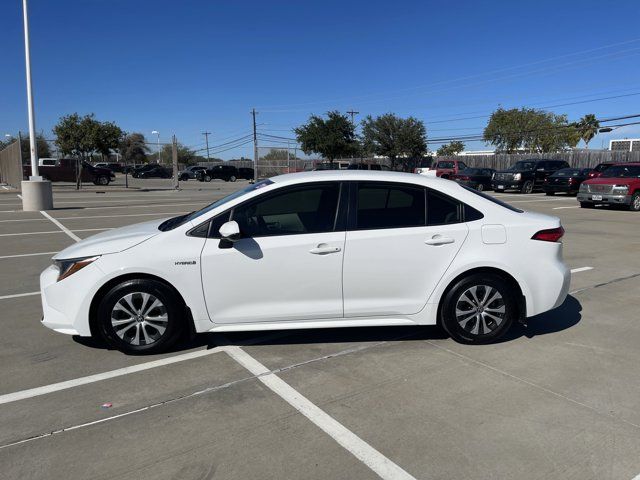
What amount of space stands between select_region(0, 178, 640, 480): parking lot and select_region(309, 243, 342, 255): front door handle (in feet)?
3.04

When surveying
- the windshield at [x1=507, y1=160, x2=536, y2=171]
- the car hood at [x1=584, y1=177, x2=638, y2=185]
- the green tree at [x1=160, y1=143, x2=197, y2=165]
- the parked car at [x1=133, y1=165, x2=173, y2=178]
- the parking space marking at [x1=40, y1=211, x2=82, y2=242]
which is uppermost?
the green tree at [x1=160, y1=143, x2=197, y2=165]

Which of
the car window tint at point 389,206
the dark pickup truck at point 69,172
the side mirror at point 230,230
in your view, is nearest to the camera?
the side mirror at point 230,230

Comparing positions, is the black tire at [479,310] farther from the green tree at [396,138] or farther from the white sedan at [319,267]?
the green tree at [396,138]

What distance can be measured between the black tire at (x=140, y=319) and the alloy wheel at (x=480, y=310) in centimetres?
250

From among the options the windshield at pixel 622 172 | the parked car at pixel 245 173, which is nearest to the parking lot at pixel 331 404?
the windshield at pixel 622 172

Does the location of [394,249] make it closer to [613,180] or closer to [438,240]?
[438,240]

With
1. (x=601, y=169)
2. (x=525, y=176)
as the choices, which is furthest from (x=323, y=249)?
(x=525, y=176)

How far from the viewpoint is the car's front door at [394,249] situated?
4.32 m

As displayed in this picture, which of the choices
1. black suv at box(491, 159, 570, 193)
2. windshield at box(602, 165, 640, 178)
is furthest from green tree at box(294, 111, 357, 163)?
windshield at box(602, 165, 640, 178)

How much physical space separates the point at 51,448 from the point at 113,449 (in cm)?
38

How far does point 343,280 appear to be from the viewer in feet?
14.1

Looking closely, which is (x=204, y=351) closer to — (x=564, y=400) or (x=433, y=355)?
(x=433, y=355)

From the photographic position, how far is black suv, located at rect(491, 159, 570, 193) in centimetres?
2714

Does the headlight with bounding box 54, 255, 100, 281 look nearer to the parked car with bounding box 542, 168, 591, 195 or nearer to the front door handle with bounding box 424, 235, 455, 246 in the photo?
the front door handle with bounding box 424, 235, 455, 246
